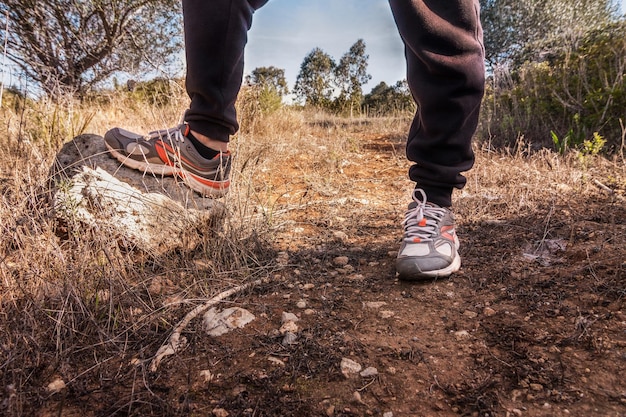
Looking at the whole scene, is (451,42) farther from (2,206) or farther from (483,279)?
(2,206)

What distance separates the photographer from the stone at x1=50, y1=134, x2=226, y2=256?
1361 mm

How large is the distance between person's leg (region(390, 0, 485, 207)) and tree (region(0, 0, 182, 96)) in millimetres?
5276

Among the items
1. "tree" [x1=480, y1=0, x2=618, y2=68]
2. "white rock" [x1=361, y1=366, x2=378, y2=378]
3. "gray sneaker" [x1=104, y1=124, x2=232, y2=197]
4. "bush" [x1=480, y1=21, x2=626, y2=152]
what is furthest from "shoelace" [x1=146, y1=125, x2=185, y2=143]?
"tree" [x1=480, y1=0, x2=618, y2=68]

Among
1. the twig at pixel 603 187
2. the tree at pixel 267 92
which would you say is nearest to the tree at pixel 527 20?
the tree at pixel 267 92

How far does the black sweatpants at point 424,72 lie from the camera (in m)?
1.30

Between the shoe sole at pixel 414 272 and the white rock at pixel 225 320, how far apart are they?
532mm

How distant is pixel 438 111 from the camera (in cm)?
136

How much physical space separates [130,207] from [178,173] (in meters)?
0.22

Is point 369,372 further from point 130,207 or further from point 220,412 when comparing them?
point 130,207

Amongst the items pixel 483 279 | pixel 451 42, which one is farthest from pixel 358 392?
pixel 451 42

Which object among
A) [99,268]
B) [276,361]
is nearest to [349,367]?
[276,361]

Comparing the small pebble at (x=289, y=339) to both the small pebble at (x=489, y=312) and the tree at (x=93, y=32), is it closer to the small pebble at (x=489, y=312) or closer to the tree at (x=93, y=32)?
the small pebble at (x=489, y=312)

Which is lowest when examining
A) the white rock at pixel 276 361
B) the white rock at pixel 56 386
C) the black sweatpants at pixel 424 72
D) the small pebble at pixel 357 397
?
the white rock at pixel 56 386

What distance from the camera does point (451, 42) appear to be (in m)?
1.29
